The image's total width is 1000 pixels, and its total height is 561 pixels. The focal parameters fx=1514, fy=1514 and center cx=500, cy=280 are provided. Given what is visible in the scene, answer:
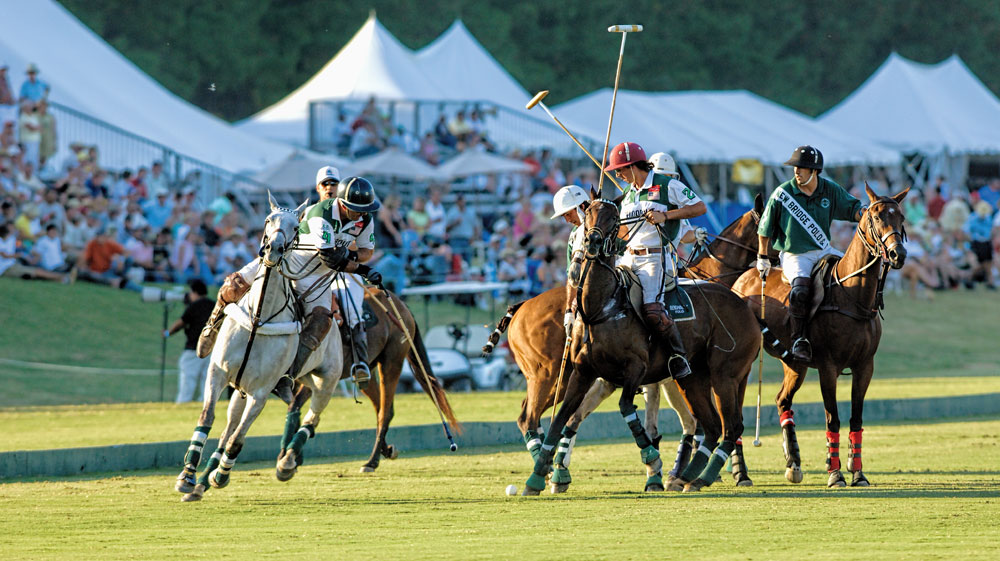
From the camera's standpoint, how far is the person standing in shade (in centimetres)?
1702

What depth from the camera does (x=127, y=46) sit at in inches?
1746

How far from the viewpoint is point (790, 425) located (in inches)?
421

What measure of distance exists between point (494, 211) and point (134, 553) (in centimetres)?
1937

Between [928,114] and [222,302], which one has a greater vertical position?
[928,114]

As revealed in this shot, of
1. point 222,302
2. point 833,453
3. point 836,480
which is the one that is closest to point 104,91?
point 222,302

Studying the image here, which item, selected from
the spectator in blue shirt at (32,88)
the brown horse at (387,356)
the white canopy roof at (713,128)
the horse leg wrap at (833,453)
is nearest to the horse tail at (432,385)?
the brown horse at (387,356)

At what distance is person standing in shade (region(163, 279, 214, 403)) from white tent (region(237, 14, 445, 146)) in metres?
12.6

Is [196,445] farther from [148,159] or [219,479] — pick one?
[148,159]

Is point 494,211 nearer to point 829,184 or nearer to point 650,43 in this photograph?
point 829,184

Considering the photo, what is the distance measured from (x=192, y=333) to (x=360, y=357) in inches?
231

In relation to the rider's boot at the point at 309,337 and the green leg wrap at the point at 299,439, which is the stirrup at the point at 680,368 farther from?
the green leg wrap at the point at 299,439

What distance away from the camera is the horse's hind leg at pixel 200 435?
9445 mm

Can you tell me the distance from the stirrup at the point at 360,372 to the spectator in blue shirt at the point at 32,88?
12.8 m

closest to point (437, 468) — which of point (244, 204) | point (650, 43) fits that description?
point (244, 204)
